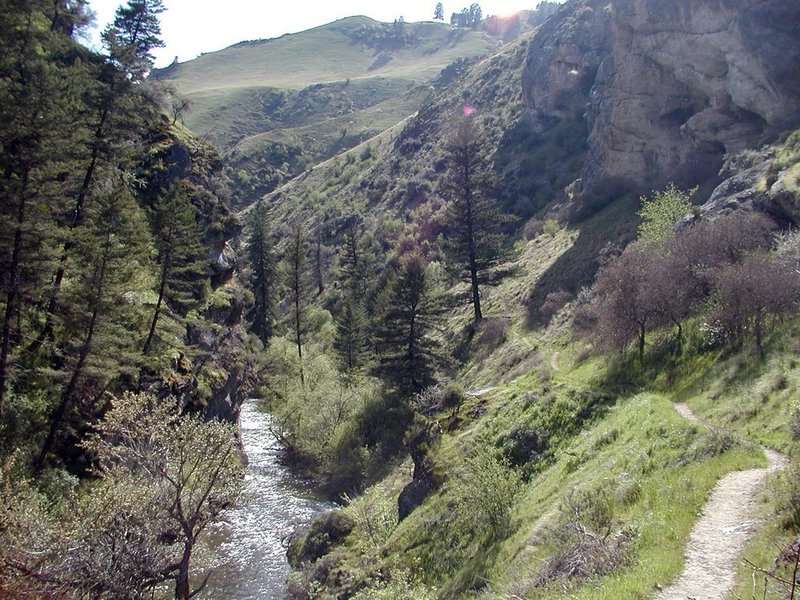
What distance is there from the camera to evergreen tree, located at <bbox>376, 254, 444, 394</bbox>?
36.9 metres

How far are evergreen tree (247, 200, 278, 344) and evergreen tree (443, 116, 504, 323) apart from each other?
2520 centimetres

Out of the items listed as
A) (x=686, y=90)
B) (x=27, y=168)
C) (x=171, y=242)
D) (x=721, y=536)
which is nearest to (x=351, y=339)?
(x=171, y=242)

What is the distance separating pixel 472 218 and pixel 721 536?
35.7 m

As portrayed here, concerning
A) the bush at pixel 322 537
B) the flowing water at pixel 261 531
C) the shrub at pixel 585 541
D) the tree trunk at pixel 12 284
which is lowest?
the flowing water at pixel 261 531

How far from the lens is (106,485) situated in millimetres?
17422

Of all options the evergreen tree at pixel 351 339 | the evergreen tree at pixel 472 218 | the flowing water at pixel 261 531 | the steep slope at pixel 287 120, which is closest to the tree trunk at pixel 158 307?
the flowing water at pixel 261 531

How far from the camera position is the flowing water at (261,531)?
82.1 feet

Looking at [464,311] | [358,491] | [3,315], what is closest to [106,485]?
[3,315]

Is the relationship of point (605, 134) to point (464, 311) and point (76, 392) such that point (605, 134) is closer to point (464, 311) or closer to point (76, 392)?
point (464, 311)

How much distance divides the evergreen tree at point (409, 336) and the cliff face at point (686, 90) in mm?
21558

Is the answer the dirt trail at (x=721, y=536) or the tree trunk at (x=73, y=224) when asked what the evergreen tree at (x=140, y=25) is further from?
the dirt trail at (x=721, y=536)

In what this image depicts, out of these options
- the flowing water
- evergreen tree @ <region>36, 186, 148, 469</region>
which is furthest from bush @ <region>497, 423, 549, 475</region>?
evergreen tree @ <region>36, 186, 148, 469</region>

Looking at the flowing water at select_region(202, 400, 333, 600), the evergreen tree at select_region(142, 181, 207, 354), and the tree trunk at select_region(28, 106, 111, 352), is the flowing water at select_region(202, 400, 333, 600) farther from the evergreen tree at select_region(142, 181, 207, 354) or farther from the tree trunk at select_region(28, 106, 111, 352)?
the tree trunk at select_region(28, 106, 111, 352)

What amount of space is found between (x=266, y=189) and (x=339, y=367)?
91.8 metres
